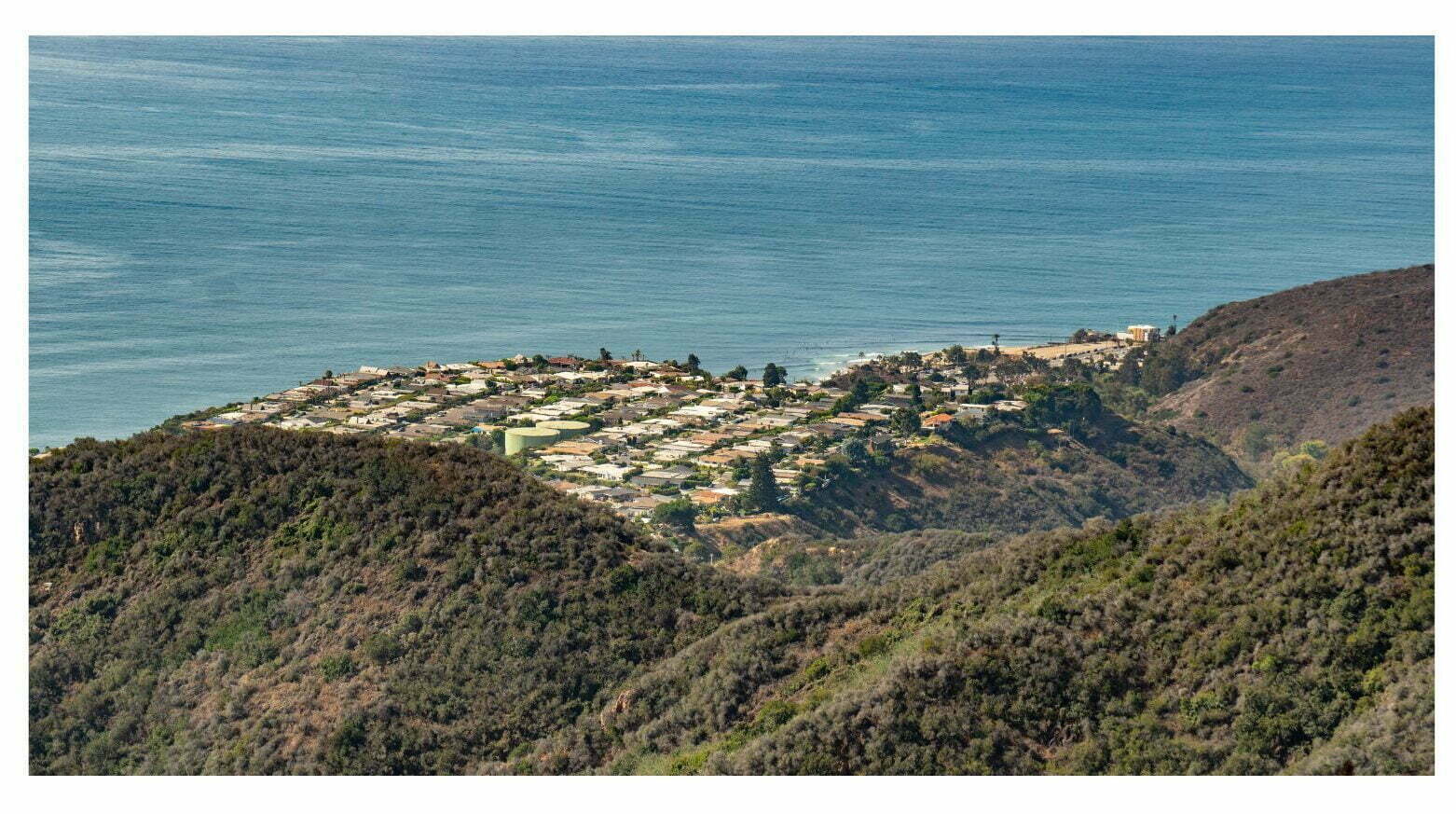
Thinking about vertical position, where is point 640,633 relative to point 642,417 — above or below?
above

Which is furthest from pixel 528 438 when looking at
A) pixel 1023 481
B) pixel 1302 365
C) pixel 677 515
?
pixel 1302 365

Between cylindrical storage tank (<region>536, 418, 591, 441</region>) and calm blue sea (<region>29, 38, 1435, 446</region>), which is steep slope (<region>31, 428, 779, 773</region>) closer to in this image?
cylindrical storage tank (<region>536, 418, 591, 441</region>)

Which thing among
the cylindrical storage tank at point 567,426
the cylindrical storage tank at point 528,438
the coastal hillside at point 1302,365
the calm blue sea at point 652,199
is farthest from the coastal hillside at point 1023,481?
the calm blue sea at point 652,199

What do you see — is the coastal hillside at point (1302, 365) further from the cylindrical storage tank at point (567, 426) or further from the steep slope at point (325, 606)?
the steep slope at point (325, 606)

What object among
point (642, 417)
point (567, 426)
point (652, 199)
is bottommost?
point (642, 417)

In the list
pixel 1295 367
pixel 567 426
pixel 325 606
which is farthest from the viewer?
pixel 1295 367

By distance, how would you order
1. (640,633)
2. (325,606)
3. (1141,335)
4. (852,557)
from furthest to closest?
1. (1141,335)
2. (852,557)
3. (325,606)
4. (640,633)

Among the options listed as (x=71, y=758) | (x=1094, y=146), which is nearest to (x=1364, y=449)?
(x=71, y=758)

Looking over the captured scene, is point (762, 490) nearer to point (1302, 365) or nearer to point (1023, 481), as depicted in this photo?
point (1023, 481)
